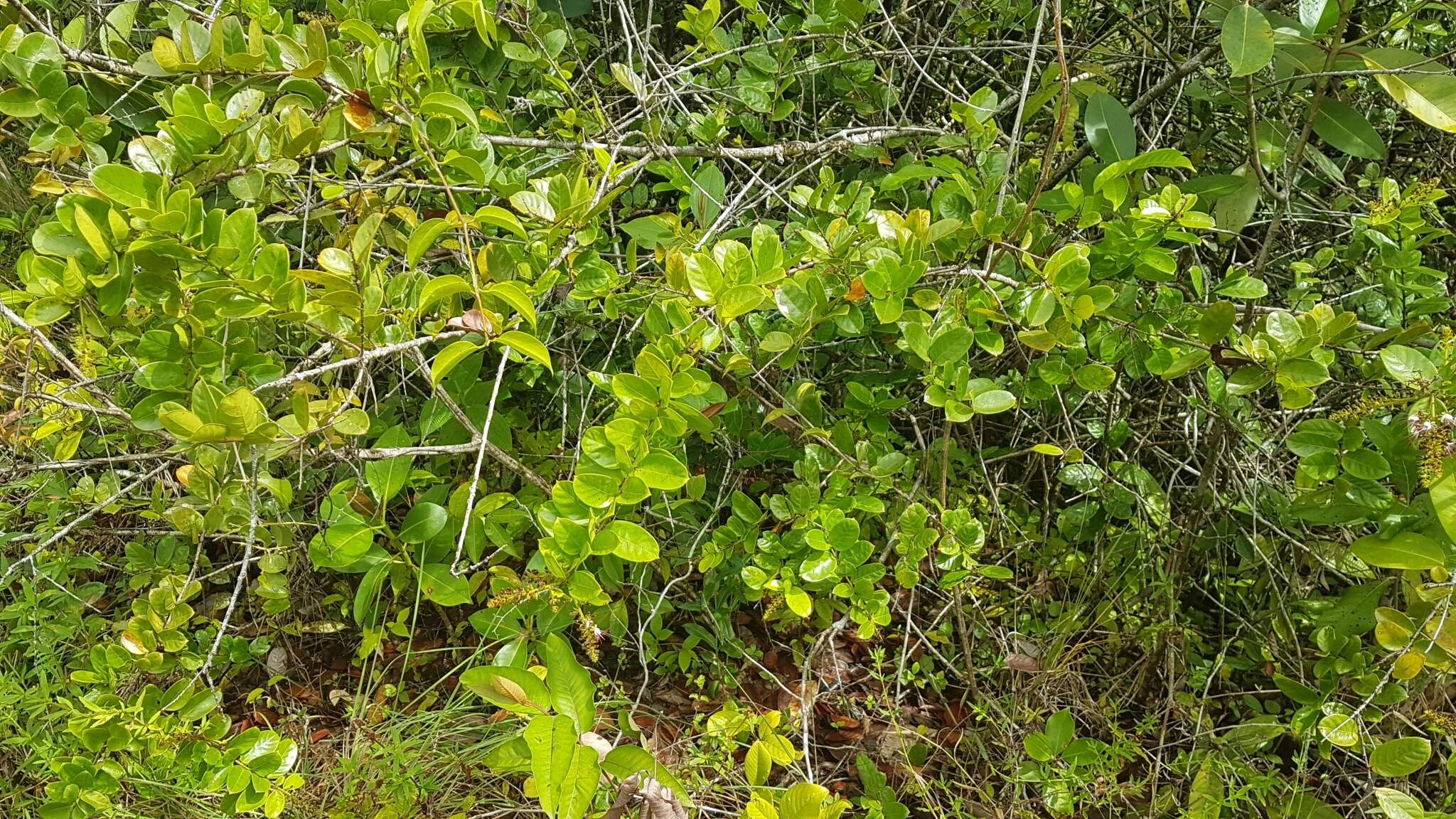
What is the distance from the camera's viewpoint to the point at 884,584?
1963 mm

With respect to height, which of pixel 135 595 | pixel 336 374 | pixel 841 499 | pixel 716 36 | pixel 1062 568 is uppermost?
pixel 716 36

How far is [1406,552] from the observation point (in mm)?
1166

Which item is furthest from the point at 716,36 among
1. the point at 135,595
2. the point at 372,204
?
the point at 135,595

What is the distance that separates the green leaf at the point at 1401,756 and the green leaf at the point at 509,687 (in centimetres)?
116

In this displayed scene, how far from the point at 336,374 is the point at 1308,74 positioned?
1.62m

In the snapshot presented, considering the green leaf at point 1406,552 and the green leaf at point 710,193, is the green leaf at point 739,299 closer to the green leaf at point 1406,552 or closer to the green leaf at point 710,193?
the green leaf at point 710,193

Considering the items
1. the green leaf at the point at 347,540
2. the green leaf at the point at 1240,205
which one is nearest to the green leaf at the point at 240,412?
the green leaf at the point at 347,540

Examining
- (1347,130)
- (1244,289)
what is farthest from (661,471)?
(1347,130)

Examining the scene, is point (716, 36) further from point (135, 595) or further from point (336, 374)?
point (135, 595)

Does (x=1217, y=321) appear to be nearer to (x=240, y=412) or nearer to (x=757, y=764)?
(x=757, y=764)

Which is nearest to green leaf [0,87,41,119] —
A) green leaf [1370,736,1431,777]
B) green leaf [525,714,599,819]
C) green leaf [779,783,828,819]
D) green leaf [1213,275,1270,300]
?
green leaf [525,714,599,819]

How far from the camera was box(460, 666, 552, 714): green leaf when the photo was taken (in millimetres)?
927

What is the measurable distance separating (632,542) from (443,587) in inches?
20.6

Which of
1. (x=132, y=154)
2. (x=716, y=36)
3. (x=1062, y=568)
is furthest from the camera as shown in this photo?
(x=1062, y=568)
